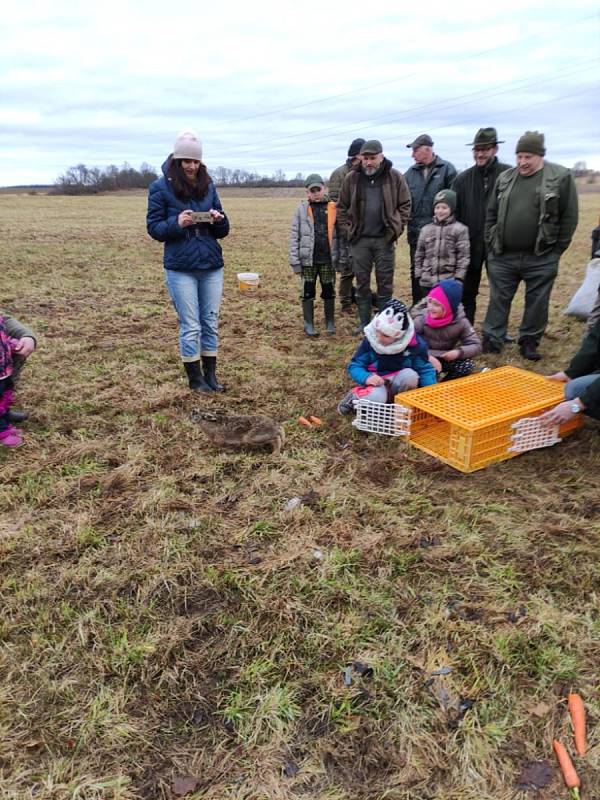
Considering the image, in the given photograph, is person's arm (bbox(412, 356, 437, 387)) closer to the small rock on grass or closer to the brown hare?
the brown hare

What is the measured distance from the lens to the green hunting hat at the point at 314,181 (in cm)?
604

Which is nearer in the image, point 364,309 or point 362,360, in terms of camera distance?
point 362,360

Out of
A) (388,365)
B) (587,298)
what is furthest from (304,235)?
(587,298)

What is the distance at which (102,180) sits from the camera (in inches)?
2530

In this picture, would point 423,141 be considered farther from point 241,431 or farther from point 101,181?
point 101,181

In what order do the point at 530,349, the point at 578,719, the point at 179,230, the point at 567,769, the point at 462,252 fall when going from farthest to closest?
1. the point at 530,349
2. the point at 462,252
3. the point at 179,230
4. the point at 578,719
5. the point at 567,769

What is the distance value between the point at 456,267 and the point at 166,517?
12.6 feet

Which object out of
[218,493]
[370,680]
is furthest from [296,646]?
[218,493]

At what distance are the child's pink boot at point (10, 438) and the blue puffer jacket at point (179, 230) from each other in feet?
5.52

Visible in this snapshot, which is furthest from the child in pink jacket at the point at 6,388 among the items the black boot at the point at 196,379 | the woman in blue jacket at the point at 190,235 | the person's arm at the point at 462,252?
the person's arm at the point at 462,252

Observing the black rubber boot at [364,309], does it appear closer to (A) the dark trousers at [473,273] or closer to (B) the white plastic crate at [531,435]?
(A) the dark trousers at [473,273]

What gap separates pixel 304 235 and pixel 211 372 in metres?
2.17

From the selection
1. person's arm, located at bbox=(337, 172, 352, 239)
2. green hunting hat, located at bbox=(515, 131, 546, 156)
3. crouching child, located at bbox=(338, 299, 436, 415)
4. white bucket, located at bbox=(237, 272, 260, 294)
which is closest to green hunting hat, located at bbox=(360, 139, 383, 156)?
person's arm, located at bbox=(337, 172, 352, 239)

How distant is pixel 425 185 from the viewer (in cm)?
612
